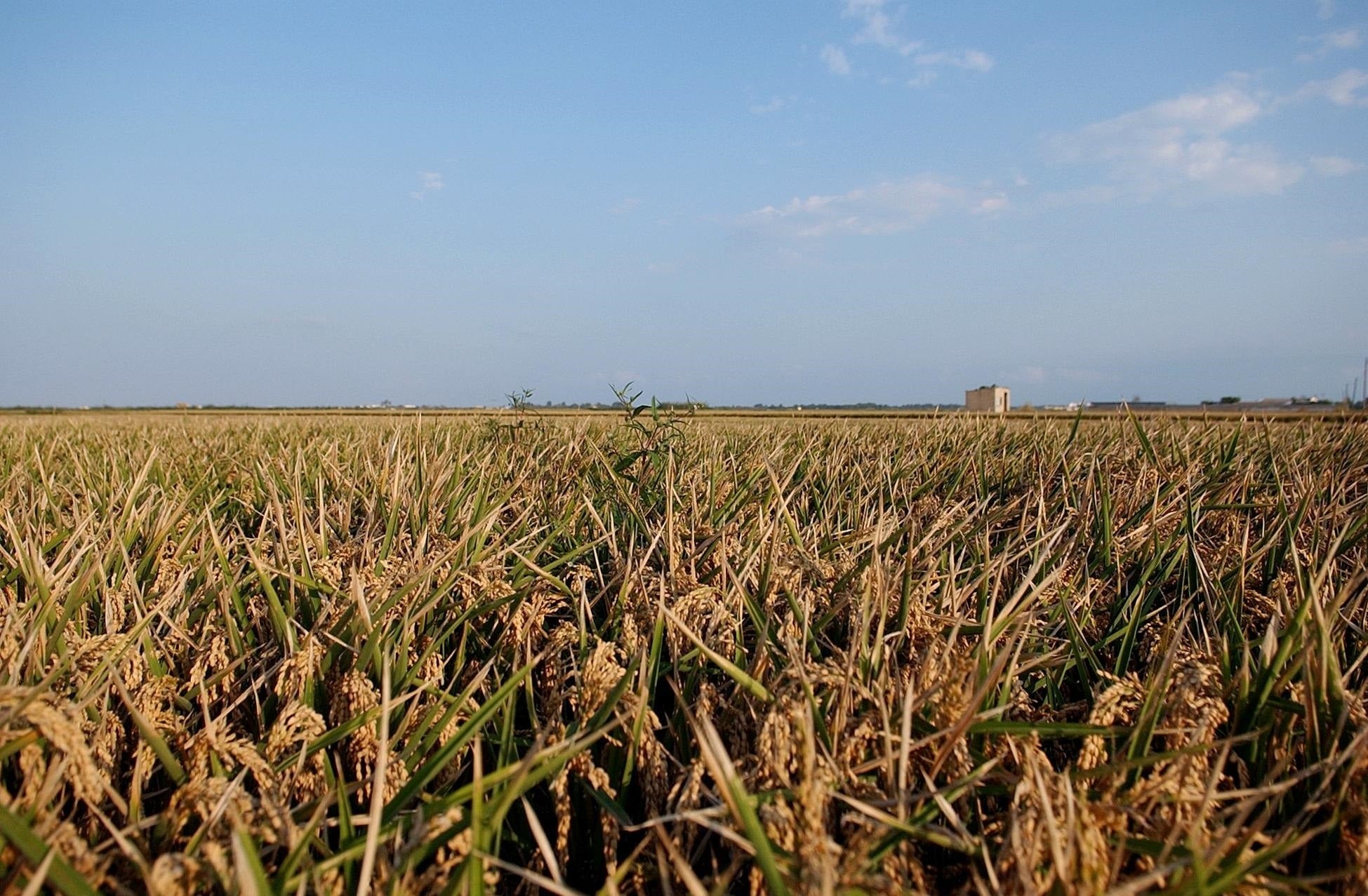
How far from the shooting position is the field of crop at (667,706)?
0.89m

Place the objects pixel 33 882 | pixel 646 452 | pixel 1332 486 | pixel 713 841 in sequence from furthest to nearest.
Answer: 1. pixel 1332 486
2. pixel 646 452
3. pixel 713 841
4. pixel 33 882

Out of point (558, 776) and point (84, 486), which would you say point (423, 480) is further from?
point (558, 776)

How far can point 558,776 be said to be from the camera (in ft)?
3.58

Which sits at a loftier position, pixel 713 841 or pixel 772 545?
pixel 772 545

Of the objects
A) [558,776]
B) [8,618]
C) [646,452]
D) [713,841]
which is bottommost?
[713,841]

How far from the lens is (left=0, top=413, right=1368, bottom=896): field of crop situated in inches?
35.1

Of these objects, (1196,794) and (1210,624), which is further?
(1210,624)

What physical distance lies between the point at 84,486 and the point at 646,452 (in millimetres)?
1833

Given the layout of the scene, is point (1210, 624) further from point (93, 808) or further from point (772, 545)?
point (93, 808)

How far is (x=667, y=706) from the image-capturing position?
1.49 metres

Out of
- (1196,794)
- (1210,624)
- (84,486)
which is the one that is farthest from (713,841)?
(84,486)

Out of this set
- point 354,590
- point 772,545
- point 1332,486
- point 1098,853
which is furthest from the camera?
point 1332,486

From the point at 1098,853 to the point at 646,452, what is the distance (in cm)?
190

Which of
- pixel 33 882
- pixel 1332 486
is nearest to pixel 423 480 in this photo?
pixel 33 882
